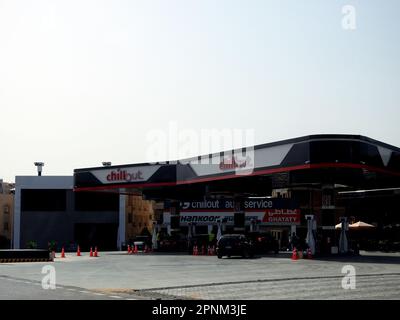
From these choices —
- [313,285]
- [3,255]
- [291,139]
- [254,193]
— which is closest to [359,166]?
[291,139]

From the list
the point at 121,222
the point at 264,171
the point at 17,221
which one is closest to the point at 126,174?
the point at 264,171

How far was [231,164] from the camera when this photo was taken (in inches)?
1678

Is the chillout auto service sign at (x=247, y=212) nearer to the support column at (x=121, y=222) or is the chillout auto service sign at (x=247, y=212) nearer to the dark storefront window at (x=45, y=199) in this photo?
the support column at (x=121, y=222)

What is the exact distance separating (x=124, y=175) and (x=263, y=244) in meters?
13.0

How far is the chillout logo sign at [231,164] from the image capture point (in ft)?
137

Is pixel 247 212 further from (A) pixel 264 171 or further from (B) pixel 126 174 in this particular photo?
(A) pixel 264 171

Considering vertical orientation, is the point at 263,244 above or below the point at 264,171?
below

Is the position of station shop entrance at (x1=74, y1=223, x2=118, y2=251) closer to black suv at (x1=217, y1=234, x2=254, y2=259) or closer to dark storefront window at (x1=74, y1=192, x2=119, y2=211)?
dark storefront window at (x1=74, y1=192, x2=119, y2=211)

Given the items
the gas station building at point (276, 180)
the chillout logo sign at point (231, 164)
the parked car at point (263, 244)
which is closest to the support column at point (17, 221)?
the gas station building at point (276, 180)

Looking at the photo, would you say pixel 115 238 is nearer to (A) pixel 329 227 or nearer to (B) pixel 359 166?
(A) pixel 329 227

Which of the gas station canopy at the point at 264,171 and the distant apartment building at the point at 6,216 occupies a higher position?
the gas station canopy at the point at 264,171

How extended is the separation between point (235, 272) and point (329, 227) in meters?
16.2

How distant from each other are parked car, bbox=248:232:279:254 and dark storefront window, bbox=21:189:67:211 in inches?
1351

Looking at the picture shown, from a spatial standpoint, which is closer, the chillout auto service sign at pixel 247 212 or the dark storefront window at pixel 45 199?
the chillout auto service sign at pixel 247 212
